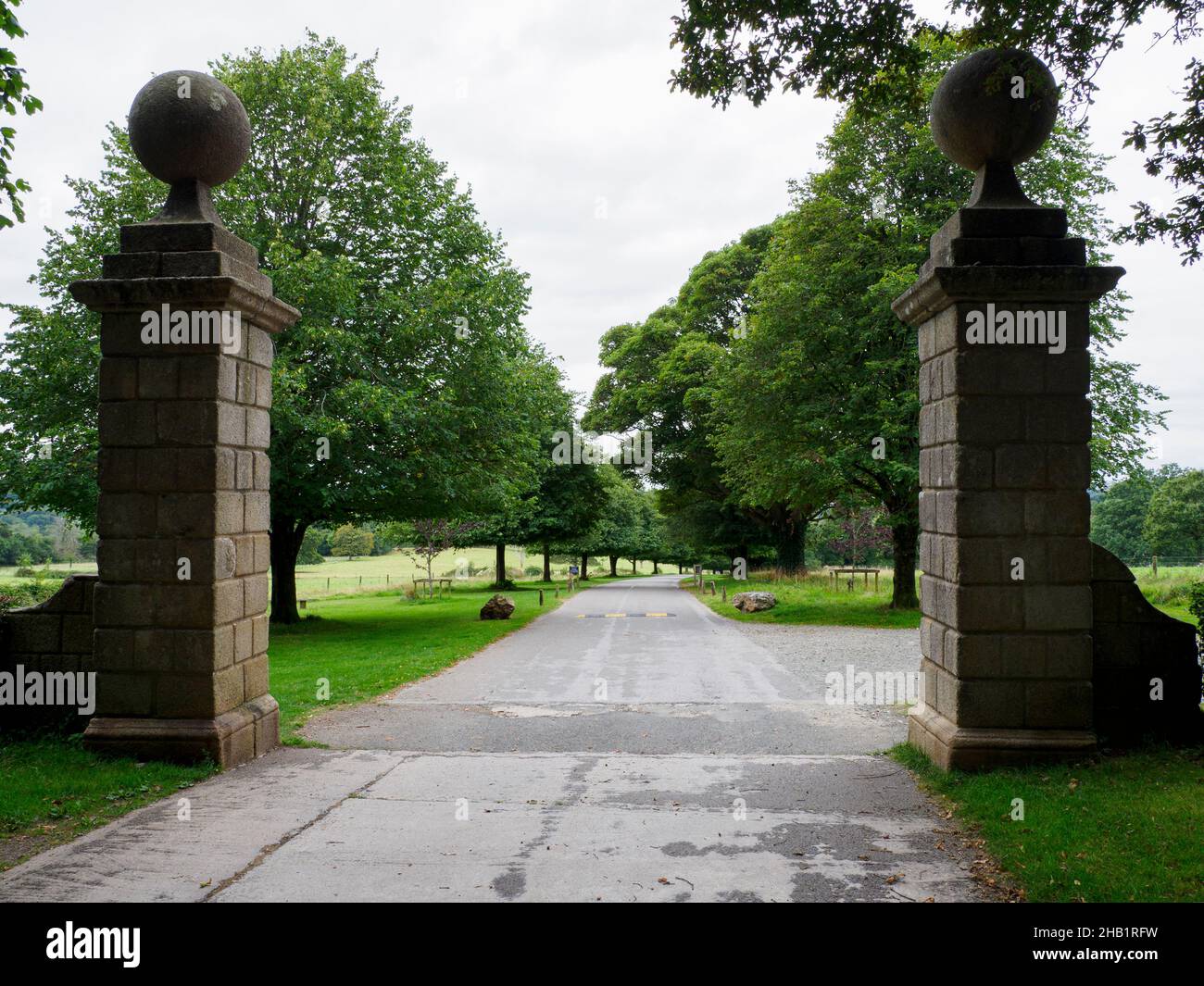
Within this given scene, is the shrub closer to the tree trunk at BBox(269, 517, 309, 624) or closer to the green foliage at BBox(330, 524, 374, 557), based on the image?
the tree trunk at BBox(269, 517, 309, 624)

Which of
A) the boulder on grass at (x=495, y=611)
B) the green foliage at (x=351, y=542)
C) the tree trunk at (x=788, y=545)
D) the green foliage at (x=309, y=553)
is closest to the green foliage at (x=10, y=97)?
the boulder on grass at (x=495, y=611)

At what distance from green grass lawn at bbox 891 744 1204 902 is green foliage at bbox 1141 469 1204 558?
188 feet

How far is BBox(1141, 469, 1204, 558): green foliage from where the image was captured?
53.4 meters

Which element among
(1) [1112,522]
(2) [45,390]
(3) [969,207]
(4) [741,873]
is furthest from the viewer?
(1) [1112,522]

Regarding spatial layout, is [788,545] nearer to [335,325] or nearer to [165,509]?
[335,325]

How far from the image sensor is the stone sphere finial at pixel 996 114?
6109 mm

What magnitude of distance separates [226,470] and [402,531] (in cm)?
3405

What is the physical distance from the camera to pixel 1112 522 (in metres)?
63.1

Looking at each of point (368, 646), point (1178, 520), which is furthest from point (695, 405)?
point (1178, 520)

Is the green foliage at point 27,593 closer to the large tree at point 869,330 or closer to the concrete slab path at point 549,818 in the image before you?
the concrete slab path at point 549,818

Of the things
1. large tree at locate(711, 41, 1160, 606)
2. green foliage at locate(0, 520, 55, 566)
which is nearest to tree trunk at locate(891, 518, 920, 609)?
large tree at locate(711, 41, 1160, 606)
